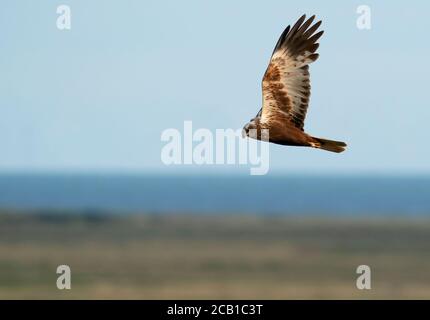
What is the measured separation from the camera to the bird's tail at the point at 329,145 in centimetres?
1582

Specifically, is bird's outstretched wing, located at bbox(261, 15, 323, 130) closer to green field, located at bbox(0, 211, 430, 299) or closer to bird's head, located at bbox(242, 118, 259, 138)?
bird's head, located at bbox(242, 118, 259, 138)

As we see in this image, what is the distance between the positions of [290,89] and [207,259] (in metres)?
41.9

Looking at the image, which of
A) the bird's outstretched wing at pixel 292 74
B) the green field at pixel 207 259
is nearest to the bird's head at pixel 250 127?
the bird's outstretched wing at pixel 292 74

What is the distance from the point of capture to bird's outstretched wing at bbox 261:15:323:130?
1628 cm

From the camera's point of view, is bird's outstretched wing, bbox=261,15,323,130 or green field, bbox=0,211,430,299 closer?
bird's outstretched wing, bbox=261,15,323,130

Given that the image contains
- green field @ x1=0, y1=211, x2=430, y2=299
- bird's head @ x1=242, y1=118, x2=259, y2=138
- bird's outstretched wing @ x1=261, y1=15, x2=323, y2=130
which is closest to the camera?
bird's head @ x1=242, y1=118, x2=259, y2=138

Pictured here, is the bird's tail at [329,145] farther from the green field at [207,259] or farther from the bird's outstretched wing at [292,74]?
the green field at [207,259]

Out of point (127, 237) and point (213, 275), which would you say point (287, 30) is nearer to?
point (213, 275)

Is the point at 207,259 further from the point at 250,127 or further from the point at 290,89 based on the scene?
the point at 250,127

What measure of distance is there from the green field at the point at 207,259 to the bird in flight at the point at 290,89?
25.4 metres

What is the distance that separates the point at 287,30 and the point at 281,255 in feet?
145

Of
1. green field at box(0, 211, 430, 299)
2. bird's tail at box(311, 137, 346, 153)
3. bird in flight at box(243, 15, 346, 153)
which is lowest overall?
bird's tail at box(311, 137, 346, 153)

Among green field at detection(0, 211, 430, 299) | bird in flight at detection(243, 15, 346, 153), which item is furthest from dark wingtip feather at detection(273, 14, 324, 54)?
green field at detection(0, 211, 430, 299)
